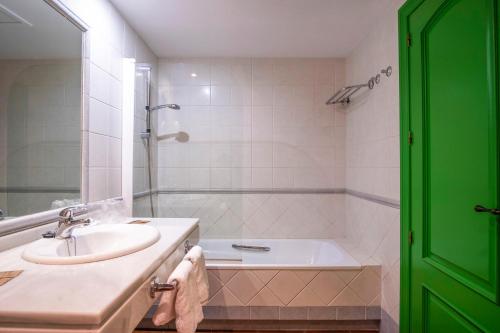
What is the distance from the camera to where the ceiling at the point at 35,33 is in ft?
3.37

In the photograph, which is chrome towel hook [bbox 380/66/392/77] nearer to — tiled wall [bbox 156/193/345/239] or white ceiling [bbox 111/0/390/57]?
white ceiling [bbox 111/0/390/57]

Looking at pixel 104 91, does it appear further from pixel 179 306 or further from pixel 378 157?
pixel 378 157

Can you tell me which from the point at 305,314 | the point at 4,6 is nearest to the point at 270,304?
the point at 305,314

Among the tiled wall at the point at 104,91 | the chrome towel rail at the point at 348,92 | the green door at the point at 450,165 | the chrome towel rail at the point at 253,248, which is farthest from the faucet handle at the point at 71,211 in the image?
the chrome towel rail at the point at 348,92

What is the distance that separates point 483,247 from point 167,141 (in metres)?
2.33

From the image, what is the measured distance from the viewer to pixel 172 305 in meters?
1.01

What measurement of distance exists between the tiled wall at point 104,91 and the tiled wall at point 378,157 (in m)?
1.98

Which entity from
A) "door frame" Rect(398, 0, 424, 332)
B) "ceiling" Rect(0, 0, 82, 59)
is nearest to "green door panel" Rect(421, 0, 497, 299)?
"door frame" Rect(398, 0, 424, 332)

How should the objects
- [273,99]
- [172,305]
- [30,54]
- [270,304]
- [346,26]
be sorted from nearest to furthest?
[172,305] → [30,54] → [270,304] → [346,26] → [273,99]

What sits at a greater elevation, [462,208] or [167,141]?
[167,141]

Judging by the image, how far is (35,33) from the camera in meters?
1.19

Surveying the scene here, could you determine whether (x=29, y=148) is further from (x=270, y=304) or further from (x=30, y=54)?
(x=270, y=304)

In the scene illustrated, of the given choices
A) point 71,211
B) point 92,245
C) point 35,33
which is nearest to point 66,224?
point 71,211

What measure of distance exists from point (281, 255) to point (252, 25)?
213 cm
